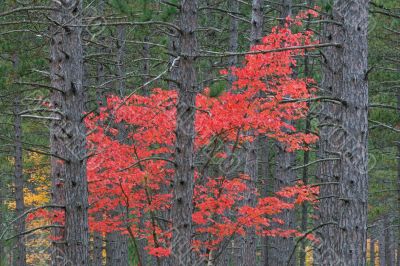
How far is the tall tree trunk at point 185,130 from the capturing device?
27.5ft

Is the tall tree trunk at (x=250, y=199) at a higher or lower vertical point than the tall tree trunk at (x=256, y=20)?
lower

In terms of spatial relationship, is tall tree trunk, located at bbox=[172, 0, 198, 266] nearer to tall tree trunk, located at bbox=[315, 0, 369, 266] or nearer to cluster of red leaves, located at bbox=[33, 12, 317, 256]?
tall tree trunk, located at bbox=[315, 0, 369, 266]

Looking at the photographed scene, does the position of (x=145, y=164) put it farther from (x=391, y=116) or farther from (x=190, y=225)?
(x=391, y=116)

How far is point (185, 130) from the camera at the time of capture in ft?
28.0

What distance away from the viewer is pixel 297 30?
44.0 ft

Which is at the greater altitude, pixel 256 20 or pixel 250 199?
pixel 256 20

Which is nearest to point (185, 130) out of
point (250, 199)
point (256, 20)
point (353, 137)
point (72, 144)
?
point (72, 144)

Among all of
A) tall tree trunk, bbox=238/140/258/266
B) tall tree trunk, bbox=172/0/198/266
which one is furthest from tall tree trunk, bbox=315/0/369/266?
tall tree trunk, bbox=238/140/258/266

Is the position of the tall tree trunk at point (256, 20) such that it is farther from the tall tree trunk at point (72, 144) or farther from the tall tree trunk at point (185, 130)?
the tall tree trunk at point (72, 144)

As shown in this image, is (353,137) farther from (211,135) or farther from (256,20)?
(256,20)

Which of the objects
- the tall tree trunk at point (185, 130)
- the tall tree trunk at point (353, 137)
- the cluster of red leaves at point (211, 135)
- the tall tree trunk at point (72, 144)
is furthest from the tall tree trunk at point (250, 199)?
the tall tree trunk at point (72, 144)

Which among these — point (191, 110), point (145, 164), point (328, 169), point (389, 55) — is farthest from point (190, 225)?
point (389, 55)

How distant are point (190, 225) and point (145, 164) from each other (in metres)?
6.23

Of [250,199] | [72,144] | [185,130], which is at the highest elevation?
[185,130]
